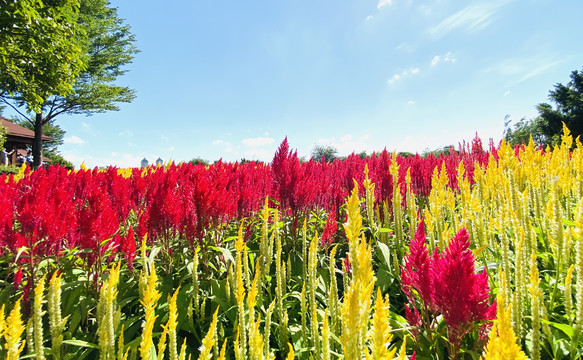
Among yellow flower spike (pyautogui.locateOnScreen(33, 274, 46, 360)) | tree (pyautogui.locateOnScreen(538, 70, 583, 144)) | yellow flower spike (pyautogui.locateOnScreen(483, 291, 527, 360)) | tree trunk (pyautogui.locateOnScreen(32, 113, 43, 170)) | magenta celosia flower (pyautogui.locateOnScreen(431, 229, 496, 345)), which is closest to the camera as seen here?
yellow flower spike (pyautogui.locateOnScreen(483, 291, 527, 360))

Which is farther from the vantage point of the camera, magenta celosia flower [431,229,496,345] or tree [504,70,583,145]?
tree [504,70,583,145]

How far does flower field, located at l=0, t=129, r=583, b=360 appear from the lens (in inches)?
35.5

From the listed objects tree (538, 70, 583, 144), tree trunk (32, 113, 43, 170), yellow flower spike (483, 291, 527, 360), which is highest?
tree (538, 70, 583, 144)

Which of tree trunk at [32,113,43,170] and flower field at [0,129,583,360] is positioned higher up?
tree trunk at [32,113,43,170]

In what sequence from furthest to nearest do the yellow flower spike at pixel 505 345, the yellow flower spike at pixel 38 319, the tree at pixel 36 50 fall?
the tree at pixel 36 50 < the yellow flower spike at pixel 38 319 < the yellow flower spike at pixel 505 345

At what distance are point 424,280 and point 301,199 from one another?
1.72m

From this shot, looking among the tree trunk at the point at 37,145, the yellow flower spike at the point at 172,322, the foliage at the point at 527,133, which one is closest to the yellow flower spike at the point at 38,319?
the yellow flower spike at the point at 172,322

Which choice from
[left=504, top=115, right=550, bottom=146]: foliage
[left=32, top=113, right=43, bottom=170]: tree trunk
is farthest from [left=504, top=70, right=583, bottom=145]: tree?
[left=32, top=113, right=43, bottom=170]: tree trunk

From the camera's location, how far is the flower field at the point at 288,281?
90 centimetres

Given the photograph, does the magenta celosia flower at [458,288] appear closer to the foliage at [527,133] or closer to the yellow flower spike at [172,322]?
the yellow flower spike at [172,322]

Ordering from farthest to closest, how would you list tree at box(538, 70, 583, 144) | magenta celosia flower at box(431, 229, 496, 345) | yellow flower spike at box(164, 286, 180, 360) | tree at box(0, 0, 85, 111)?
tree at box(538, 70, 583, 144) < tree at box(0, 0, 85, 111) < magenta celosia flower at box(431, 229, 496, 345) < yellow flower spike at box(164, 286, 180, 360)

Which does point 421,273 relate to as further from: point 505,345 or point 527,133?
point 527,133

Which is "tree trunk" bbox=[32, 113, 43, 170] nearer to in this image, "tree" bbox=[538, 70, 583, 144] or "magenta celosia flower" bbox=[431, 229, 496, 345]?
"magenta celosia flower" bbox=[431, 229, 496, 345]

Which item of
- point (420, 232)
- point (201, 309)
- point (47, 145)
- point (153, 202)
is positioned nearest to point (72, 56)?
point (153, 202)
